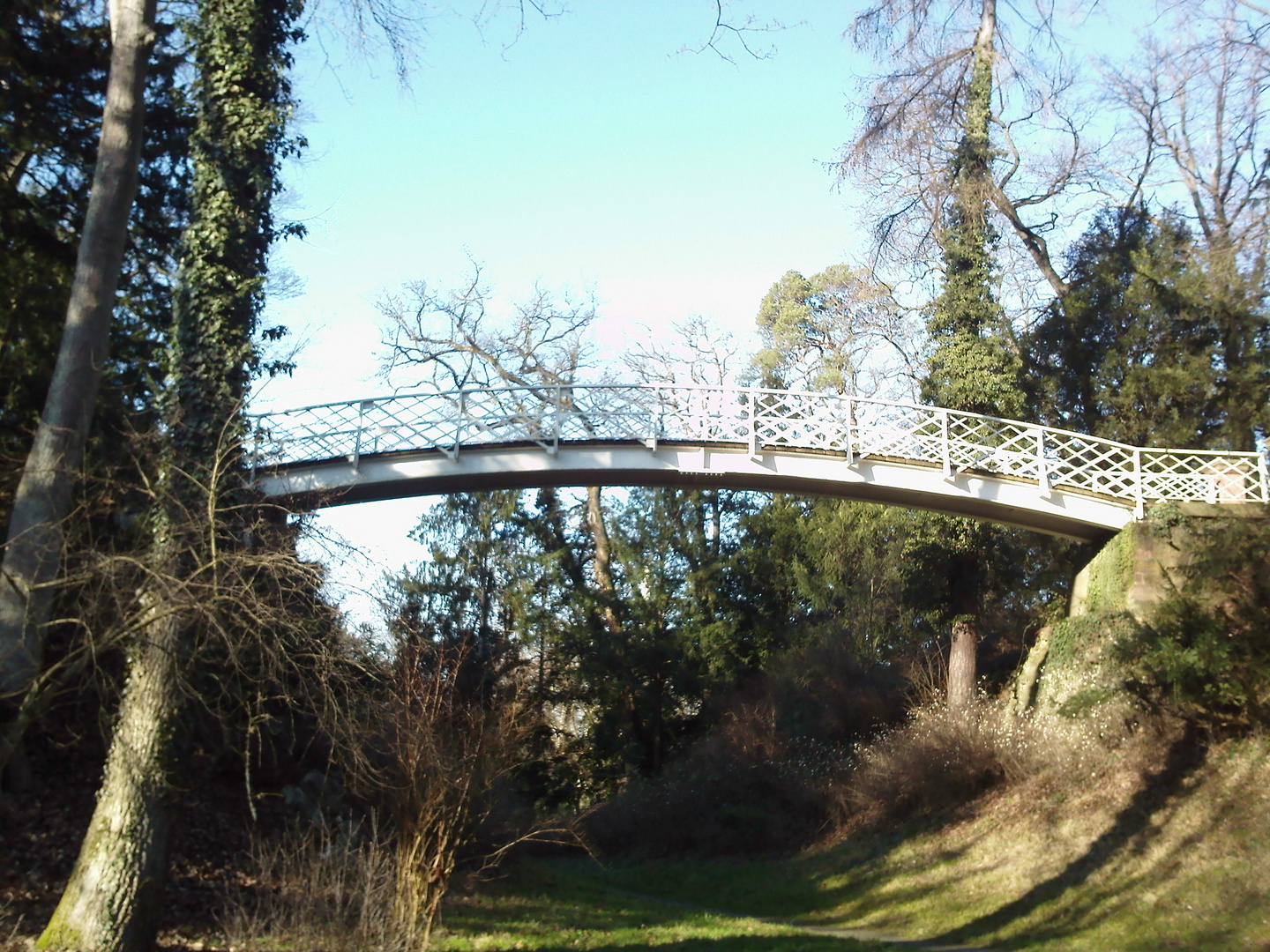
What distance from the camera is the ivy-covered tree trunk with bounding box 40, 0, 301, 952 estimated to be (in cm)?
846

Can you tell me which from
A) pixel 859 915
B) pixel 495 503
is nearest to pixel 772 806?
pixel 859 915

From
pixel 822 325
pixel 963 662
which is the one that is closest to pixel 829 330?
pixel 822 325

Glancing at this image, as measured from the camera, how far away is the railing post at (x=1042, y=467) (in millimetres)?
17234

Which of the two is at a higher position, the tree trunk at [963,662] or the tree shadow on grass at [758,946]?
the tree trunk at [963,662]

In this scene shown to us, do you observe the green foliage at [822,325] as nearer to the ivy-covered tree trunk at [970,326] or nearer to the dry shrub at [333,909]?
the ivy-covered tree trunk at [970,326]

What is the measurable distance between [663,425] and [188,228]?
8715 millimetres

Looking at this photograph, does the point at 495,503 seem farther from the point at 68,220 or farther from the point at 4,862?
the point at 4,862

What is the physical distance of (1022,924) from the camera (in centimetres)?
1178

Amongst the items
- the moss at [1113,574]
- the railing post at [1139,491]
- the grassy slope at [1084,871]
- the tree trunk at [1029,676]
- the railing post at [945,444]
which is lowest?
the grassy slope at [1084,871]

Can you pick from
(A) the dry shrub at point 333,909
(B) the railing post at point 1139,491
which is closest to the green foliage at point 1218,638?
(B) the railing post at point 1139,491

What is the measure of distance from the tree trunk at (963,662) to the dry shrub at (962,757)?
0.70m

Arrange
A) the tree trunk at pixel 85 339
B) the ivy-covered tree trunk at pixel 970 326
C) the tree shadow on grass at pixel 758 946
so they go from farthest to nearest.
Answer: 1. the ivy-covered tree trunk at pixel 970 326
2. the tree shadow on grass at pixel 758 946
3. the tree trunk at pixel 85 339

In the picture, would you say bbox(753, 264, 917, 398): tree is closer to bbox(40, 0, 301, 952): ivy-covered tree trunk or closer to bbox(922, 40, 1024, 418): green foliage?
bbox(922, 40, 1024, 418): green foliage

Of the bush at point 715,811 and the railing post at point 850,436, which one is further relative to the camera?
the bush at point 715,811
